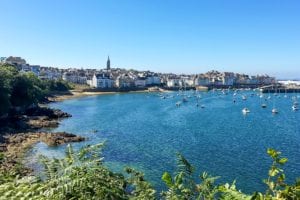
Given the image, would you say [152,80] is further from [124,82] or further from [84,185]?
[84,185]

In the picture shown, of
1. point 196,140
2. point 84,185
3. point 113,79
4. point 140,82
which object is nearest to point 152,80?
point 140,82

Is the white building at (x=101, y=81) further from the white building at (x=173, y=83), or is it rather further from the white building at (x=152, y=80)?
the white building at (x=173, y=83)

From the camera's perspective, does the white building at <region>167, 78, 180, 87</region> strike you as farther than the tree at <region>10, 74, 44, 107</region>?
Yes

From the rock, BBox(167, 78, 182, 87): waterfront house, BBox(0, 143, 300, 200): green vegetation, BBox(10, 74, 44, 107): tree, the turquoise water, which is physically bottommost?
the turquoise water

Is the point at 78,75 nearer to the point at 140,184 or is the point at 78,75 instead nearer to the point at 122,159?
the point at 122,159

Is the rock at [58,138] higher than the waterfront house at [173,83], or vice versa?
the waterfront house at [173,83]

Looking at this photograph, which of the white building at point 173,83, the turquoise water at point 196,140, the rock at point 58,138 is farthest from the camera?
the white building at point 173,83

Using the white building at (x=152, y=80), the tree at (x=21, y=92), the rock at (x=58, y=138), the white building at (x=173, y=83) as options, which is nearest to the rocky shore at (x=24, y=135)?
the rock at (x=58, y=138)

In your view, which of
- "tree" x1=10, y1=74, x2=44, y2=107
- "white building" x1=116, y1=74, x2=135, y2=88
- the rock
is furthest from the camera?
"white building" x1=116, y1=74, x2=135, y2=88

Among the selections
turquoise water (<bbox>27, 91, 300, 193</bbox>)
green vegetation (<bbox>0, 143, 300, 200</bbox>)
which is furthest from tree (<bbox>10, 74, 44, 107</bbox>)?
green vegetation (<bbox>0, 143, 300, 200</bbox>)

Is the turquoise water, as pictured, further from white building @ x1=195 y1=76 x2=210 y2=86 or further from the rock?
white building @ x1=195 y1=76 x2=210 y2=86

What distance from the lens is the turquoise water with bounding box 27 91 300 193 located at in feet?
108

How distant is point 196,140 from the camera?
48062mm

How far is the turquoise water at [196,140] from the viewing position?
3300cm
